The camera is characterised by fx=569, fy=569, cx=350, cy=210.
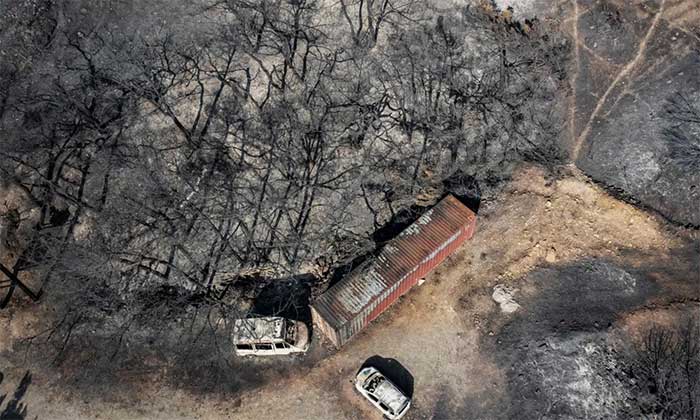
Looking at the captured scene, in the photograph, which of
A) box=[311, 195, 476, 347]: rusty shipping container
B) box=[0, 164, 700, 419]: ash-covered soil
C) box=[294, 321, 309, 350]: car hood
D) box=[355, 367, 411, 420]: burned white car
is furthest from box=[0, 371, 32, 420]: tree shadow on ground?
box=[355, 367, 411, 420]: burned white car

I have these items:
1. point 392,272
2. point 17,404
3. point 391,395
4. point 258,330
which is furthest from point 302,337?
point 17,404

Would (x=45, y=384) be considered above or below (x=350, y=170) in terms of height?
below

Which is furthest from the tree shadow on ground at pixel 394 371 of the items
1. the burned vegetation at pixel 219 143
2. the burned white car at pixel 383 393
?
the burned vegetation at pixel 219 143

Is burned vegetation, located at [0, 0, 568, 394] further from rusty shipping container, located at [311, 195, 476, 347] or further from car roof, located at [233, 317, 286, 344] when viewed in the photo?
rusty shipping container, located at [311, 195, 476, 347]

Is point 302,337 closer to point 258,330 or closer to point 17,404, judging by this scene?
point 258,330

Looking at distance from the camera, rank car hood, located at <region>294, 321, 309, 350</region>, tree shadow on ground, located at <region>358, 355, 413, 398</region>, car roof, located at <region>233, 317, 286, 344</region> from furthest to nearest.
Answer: car hood, located at <region>294, 321, 309, 350</region>, car roof, located at <region>233, 317, 286, 344</region>, tree shadow on ground, located at <region>358, 355, 413, 398</region>

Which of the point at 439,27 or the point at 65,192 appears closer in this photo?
the point at 65,192

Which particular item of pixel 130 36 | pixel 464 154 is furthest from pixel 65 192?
pixel 464 154

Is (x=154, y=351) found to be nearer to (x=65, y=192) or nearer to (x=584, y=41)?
(x=65, y=192)
